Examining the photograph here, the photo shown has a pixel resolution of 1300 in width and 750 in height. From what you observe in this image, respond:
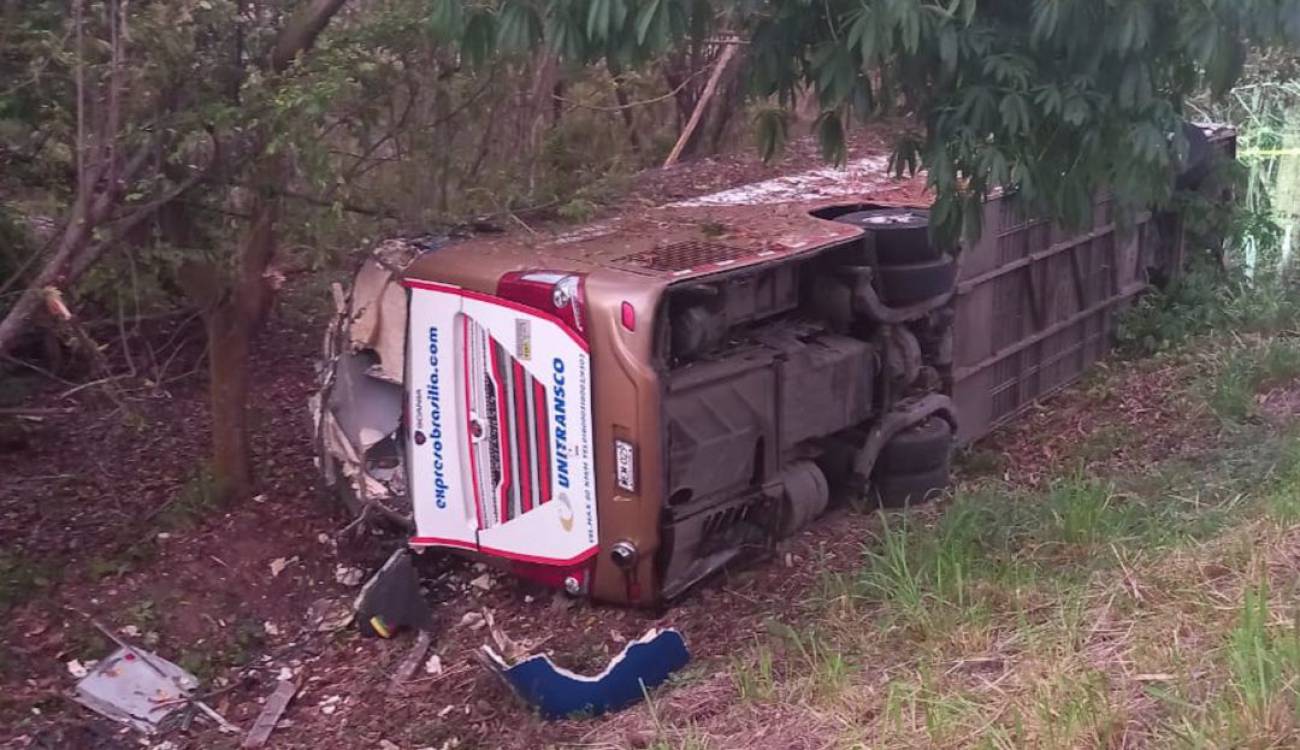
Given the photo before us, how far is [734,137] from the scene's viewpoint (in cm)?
1152

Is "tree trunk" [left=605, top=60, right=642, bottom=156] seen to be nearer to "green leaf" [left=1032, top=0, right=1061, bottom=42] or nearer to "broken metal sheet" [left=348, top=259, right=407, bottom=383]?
"broken metal sheet" [left=348, top=259, right=407, bottom=383]

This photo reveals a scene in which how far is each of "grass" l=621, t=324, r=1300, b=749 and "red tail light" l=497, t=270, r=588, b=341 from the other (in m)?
1.47

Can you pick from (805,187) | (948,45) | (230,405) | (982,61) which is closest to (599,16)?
(948,45)

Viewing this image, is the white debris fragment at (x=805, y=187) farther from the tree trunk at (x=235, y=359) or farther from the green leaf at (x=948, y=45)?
the green leaf at (x=948, y=45)

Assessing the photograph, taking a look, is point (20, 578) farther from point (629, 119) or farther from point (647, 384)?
point (629, 119)

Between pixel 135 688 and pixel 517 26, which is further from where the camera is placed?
pixel 135 688

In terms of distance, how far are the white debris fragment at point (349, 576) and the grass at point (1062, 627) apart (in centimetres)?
208

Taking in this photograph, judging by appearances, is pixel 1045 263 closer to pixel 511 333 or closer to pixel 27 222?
pixel 511 333

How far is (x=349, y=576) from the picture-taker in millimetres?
6523

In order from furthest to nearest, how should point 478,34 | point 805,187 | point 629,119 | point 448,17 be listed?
point 629,119
point 805,187
point 478,34
point 448,17

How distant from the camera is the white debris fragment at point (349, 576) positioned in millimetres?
6496

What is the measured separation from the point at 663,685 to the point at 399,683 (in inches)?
49.1

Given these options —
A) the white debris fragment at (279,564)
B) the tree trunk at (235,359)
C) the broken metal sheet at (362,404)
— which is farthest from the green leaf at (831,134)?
the white debris fragment at (279,564)

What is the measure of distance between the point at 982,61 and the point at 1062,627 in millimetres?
1837
